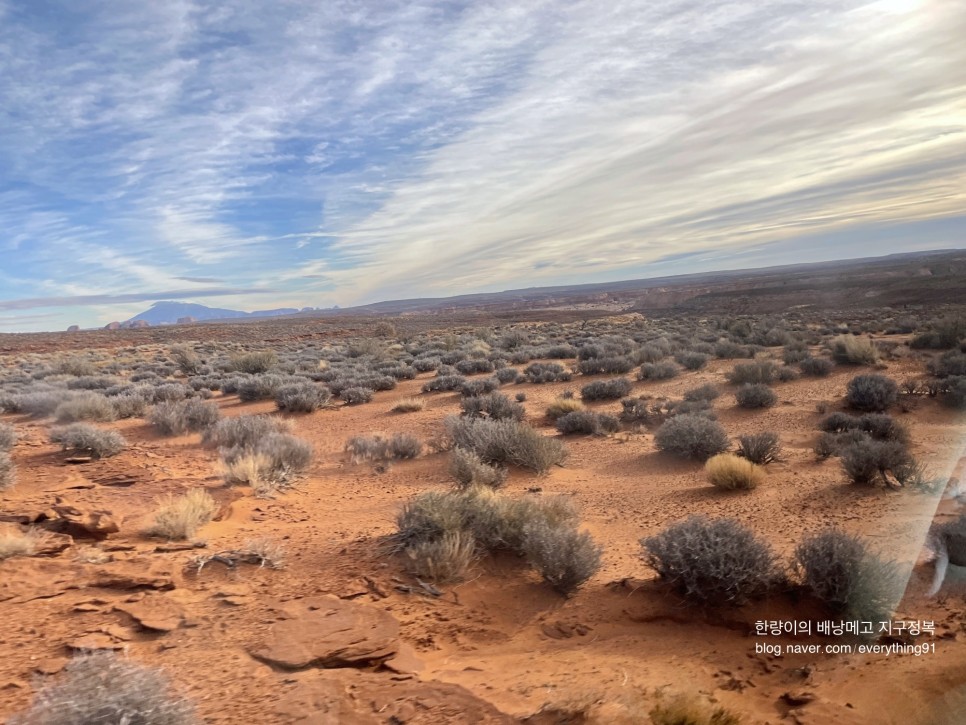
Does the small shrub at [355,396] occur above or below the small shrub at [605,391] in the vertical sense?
above

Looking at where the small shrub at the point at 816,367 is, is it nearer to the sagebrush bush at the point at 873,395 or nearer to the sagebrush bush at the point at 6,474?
the sagebrush bush at the point at 873,395

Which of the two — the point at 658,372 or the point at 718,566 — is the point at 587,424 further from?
the point at 718,566

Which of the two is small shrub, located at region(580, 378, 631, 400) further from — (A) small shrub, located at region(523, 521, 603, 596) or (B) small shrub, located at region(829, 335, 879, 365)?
(A) small shrub, located at region(523, 521, 603, 596)

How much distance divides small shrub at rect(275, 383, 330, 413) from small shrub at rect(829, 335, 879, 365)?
52.0ft

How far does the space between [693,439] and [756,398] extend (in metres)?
4.34

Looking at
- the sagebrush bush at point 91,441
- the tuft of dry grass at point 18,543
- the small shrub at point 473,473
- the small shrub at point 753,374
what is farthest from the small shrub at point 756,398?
the sagebrush bush at point 91,441

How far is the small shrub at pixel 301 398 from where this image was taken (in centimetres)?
1513

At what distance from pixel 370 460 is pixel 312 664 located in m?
6.66

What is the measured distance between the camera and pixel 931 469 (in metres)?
7.79

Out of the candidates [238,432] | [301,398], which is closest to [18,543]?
[238,432]

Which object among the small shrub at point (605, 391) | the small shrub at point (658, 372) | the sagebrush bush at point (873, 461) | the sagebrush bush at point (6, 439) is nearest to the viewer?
the sagebrush bush at point (873, 461)

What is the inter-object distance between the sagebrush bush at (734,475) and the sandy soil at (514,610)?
193mm

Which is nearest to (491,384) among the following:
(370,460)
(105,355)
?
(370,460)

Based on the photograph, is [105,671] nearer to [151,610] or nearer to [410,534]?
[151,610]
